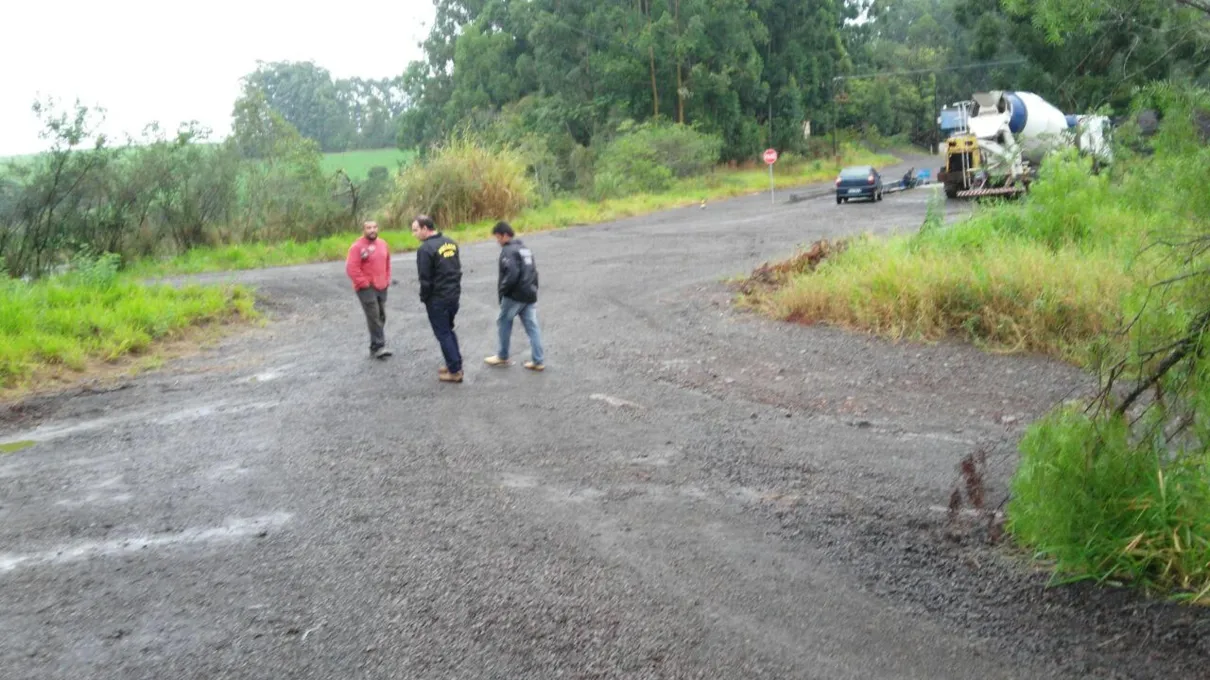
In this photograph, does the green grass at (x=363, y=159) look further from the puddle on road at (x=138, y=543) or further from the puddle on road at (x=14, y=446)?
the puddle on road at (x=138, y=543)

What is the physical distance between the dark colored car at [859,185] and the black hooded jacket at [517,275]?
27646 millimetres

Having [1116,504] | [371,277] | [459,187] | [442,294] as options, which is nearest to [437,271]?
[442,294]

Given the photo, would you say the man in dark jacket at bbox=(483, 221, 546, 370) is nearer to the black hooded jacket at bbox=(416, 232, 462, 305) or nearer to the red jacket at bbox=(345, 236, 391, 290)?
the black hooded jacket at bbox=(416, 232, 462, 305)

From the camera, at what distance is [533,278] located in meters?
12.2

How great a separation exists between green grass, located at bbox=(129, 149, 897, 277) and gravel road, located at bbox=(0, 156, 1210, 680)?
1424 cm

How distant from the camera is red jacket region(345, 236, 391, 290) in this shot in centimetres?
1338

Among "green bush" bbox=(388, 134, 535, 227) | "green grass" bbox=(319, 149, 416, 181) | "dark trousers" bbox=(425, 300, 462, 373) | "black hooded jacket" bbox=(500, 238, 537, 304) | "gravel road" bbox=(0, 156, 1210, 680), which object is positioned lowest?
"gravel road" bbox=(0, 156, 1210, 680)

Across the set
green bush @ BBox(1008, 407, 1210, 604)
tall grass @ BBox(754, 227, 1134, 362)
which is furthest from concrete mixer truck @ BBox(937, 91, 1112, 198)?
green bush @ BBox(1008, 407, 1210, 604)

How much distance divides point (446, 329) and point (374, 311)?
209 centimetres

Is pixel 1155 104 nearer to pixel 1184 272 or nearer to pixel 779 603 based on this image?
pixel 1184 272

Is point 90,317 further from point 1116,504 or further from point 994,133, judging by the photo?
point 994,133

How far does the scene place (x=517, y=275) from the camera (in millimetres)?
12008

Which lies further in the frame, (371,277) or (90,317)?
(90,317)

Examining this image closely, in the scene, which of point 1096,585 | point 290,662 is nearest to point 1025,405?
point 1096,585
